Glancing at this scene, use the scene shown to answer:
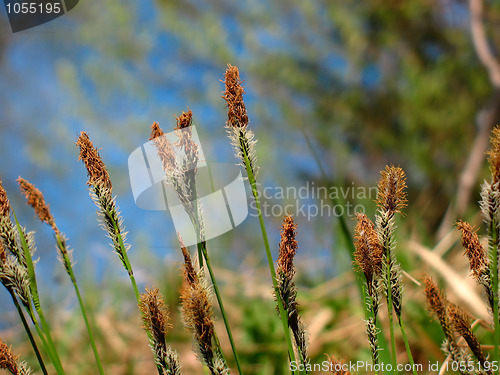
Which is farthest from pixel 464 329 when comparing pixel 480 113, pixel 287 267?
pixel 480 113

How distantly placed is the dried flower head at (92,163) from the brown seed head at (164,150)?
0.03 meters

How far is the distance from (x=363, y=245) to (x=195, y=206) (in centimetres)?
9

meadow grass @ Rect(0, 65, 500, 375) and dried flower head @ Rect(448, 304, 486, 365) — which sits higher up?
meadow grass @ Rect(0, 65, 500, 375)

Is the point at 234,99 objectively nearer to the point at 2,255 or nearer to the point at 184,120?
the point at 184,120

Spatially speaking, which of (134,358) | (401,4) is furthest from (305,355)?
(401,4)

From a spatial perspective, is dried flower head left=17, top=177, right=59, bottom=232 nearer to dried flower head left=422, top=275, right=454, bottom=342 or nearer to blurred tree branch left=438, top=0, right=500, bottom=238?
dried flower head left=422, top=275, right=454, bottom=342

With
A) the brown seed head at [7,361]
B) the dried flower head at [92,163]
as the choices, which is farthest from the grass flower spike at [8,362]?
the dried flower head at [92,163]

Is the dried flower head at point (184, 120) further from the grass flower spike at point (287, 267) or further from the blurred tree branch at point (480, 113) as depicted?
the blurred tree branch at point (480, 113)

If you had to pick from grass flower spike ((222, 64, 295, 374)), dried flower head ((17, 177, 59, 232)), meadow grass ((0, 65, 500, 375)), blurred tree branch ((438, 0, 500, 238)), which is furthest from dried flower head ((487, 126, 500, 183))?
blurred tree branch ((438, 0, 500, 238))

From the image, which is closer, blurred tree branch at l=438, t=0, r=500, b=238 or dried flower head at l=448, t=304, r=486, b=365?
dried flower head at l=448, t=304, r=486, b=365

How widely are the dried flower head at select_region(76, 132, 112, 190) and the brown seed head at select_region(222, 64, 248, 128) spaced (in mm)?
71

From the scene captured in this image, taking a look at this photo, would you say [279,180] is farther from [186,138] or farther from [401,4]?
[186,138]

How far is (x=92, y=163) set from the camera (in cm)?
23

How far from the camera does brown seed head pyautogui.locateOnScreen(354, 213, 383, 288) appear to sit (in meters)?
0.22
